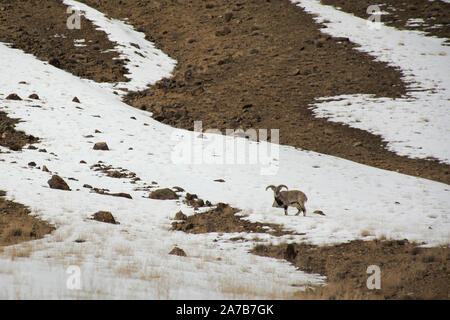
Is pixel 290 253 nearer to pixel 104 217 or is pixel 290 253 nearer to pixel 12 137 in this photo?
pixel 104 217

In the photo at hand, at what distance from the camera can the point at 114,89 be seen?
27.1m

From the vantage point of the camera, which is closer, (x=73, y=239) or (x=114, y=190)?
(x=73, y=239)

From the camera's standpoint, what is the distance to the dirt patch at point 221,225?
12.2 meters

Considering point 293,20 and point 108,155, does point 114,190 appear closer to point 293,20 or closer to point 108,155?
point 108,155

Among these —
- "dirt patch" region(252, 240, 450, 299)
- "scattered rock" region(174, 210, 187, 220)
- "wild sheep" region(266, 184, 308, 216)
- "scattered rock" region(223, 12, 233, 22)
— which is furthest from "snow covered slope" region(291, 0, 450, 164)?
"scattered rock" region(174, 210, 187, 220)

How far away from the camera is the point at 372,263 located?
9891 mm

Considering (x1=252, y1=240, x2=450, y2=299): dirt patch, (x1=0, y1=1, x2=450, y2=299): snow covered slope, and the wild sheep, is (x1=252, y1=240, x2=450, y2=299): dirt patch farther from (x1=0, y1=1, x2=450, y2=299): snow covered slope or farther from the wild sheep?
the wild sheep

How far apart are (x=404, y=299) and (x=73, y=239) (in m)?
7.11

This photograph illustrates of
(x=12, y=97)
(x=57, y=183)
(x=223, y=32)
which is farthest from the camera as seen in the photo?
(x=223, y=32)

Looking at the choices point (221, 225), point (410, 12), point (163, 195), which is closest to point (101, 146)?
point (163, 195)

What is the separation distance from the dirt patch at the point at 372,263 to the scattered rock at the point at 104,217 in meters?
3.99

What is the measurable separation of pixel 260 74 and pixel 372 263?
20.6 meters

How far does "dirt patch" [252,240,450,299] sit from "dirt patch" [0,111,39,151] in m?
11.3
